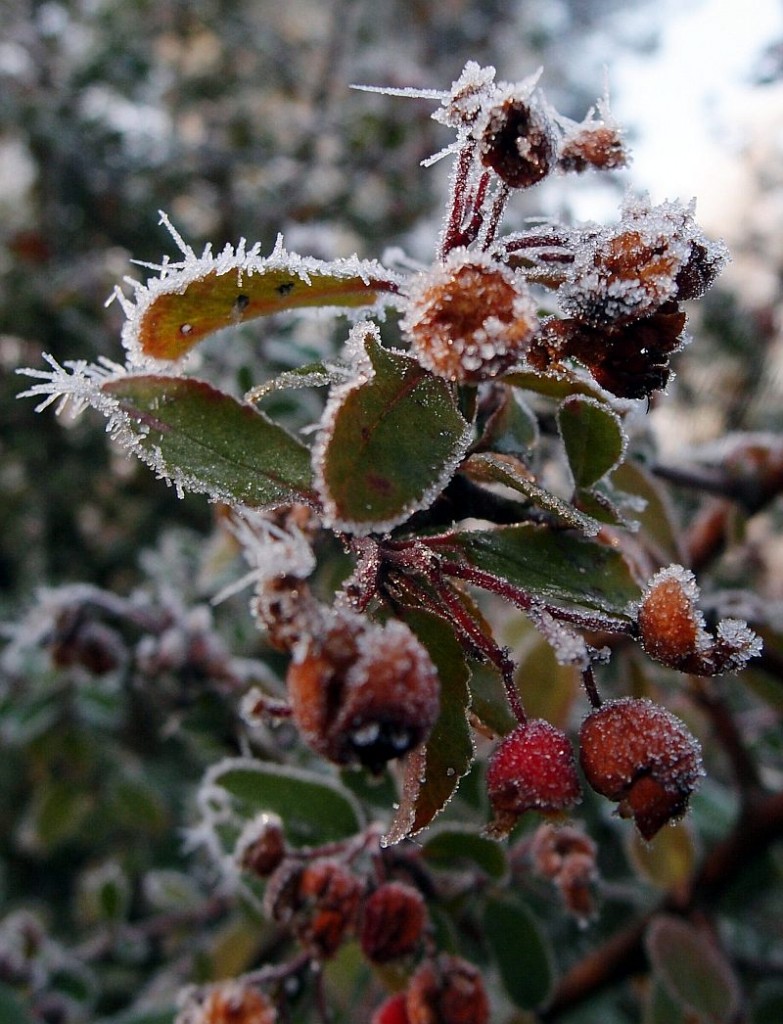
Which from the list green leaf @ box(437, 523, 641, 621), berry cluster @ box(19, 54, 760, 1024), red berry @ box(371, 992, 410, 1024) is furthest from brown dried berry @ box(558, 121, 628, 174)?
red berry @ box(371, 992, 410, 1024)

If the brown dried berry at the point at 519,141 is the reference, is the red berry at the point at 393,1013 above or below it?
below

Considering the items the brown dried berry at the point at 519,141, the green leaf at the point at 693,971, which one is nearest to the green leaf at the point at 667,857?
the green leaf at the point at 693,971

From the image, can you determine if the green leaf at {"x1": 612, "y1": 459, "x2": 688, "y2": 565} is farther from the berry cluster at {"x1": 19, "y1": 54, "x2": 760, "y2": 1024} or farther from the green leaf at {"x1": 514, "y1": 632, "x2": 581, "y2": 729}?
the berry cluster at {"x1": 19, "y1": 54, "x2": 760, "y2": 1024}

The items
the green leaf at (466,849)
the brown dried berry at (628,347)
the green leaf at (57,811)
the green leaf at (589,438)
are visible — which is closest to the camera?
the brown dried berry at (628,347)

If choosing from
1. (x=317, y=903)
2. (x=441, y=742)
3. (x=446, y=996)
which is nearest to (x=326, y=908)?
(x=317, y=903)

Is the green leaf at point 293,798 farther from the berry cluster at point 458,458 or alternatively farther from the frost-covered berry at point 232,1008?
the berry cluster at point 458,458

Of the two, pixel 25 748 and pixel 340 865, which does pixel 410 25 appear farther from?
pixel 340 865
